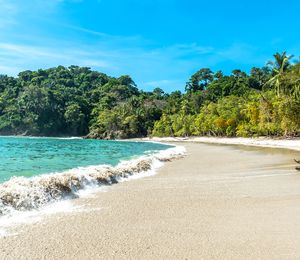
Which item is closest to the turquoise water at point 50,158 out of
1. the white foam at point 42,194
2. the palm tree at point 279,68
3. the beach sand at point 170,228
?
the white foam at point 42,194

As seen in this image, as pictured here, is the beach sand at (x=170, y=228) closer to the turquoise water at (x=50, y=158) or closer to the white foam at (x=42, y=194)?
the white foam at (x=42, y=194)

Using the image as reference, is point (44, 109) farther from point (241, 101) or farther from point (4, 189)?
point (4, 189)

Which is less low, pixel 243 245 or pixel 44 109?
pixel 44 109

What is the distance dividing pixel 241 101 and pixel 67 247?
8057cm

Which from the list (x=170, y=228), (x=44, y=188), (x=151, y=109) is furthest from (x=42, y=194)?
(x=151, y=109)

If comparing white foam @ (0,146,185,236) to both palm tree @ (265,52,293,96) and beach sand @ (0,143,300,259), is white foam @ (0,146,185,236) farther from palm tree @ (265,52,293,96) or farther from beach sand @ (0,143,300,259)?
palm tree @ (265,52,293,96)

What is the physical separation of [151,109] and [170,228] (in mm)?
113418

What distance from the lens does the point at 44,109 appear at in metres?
139

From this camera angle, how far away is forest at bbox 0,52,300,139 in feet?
231

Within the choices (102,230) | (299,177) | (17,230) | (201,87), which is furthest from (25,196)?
(201,87)

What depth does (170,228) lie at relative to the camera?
6727mm

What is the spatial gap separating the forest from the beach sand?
4692 centimetres

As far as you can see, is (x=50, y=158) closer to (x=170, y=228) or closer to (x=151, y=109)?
(x=170, y=228)

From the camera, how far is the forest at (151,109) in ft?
231
